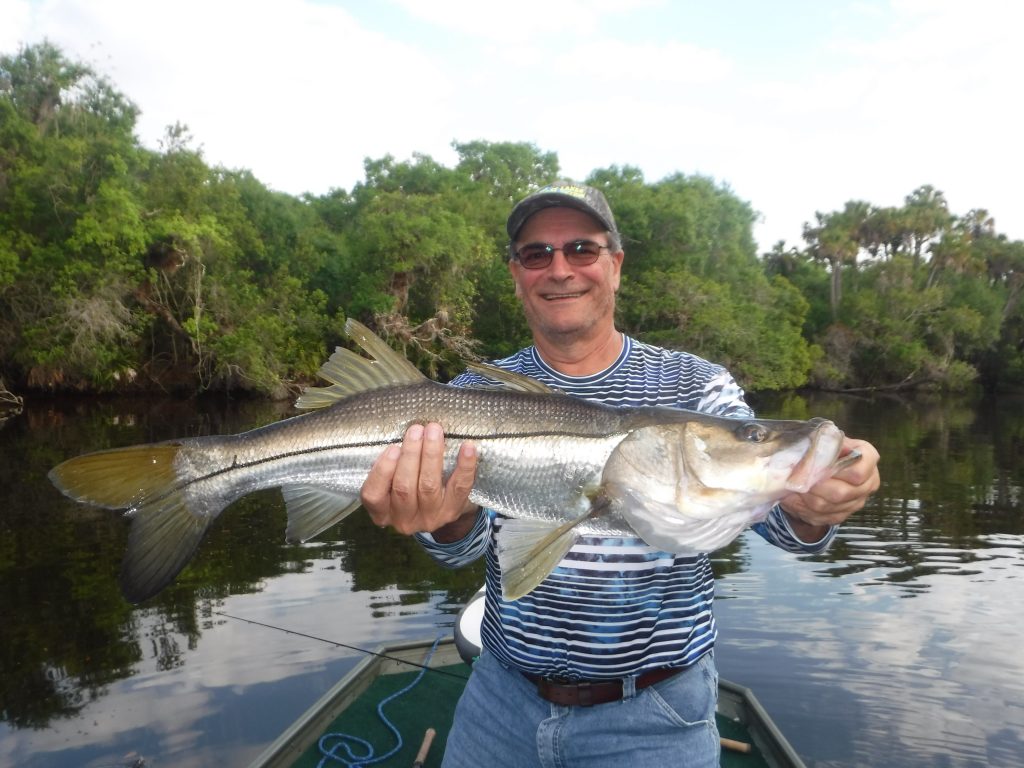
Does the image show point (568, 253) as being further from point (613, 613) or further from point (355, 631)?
point (355, 631)

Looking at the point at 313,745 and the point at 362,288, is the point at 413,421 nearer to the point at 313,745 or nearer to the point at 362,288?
the point at 313,745

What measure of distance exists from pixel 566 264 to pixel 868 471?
4.99 feet

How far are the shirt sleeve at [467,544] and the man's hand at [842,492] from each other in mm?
1219

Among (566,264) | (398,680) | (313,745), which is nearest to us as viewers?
(566,264)

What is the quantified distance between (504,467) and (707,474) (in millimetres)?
753

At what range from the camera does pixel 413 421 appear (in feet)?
9.13

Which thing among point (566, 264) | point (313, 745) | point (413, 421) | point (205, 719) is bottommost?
point (205, 719)

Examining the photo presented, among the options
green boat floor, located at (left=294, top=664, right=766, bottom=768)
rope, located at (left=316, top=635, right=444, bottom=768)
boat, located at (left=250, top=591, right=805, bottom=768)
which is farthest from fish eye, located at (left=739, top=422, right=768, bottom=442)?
rope, located at (left=316, top=635, right=444, bottom=768)

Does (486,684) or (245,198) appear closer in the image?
(486,684)

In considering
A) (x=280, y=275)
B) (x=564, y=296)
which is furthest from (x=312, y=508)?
(x=280, y=275)

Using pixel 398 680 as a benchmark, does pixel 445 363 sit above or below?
above

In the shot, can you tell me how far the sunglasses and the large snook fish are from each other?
673 mm

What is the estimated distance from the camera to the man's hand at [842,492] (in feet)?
7.59

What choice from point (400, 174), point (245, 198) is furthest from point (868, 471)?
point (400, 174)
